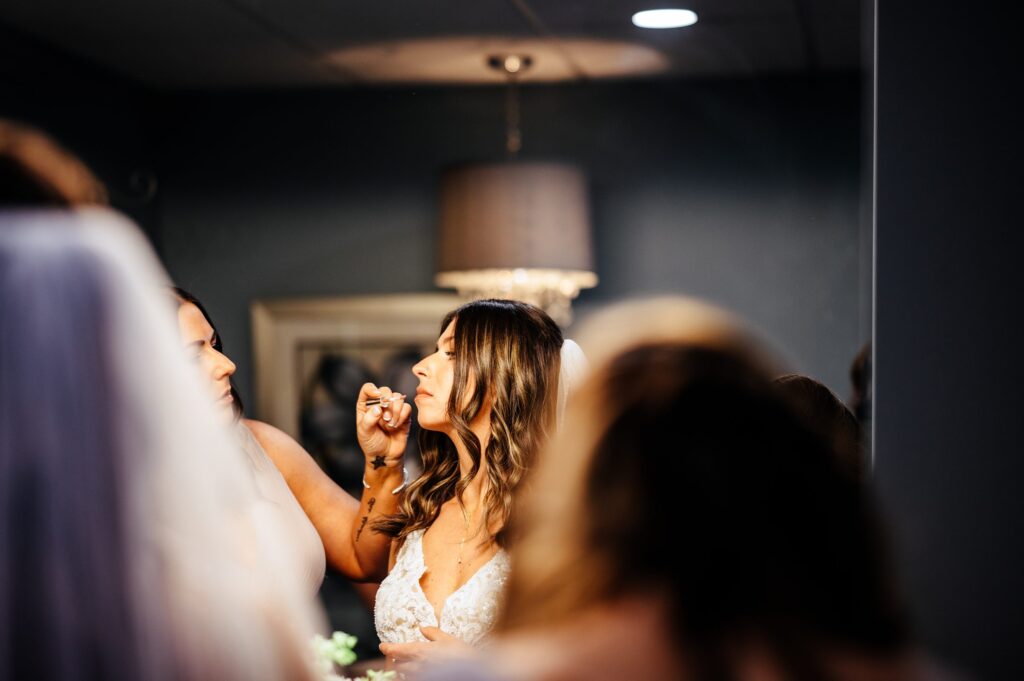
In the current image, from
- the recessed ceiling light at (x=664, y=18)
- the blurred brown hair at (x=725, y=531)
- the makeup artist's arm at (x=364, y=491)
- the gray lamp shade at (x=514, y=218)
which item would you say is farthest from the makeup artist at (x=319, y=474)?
the blurred brown hair at (x=725, y=531)

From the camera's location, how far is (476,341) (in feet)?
3.87

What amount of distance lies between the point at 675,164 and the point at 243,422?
1.96ft

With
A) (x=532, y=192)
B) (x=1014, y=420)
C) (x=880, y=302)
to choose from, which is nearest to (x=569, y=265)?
(x=532, y=192)

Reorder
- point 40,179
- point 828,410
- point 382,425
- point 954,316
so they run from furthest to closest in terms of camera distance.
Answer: point 382,425 → point 828,410 → point 954,316 → point 40,179

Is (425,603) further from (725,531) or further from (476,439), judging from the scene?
(725,531)

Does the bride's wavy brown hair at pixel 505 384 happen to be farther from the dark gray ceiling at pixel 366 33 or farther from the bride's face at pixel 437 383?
the dark gray ceiling at pixel 366 33

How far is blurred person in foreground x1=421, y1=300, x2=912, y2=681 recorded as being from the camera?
0.56m

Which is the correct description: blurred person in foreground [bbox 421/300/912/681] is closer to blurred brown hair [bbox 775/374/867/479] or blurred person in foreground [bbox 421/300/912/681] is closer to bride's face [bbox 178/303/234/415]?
blurred brown hair [bbox 775/374/867/479]

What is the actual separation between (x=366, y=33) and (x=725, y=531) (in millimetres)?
844

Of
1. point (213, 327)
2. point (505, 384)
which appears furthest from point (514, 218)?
A: point (213, 327)

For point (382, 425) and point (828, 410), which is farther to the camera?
point (382, 425)

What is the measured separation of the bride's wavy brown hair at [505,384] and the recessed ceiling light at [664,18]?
0.36 metres

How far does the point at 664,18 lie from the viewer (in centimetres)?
115

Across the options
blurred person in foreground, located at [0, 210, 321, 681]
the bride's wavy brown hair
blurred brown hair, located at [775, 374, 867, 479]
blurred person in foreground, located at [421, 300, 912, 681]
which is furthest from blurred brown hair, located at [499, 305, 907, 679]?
the bride's wavy brown hair
